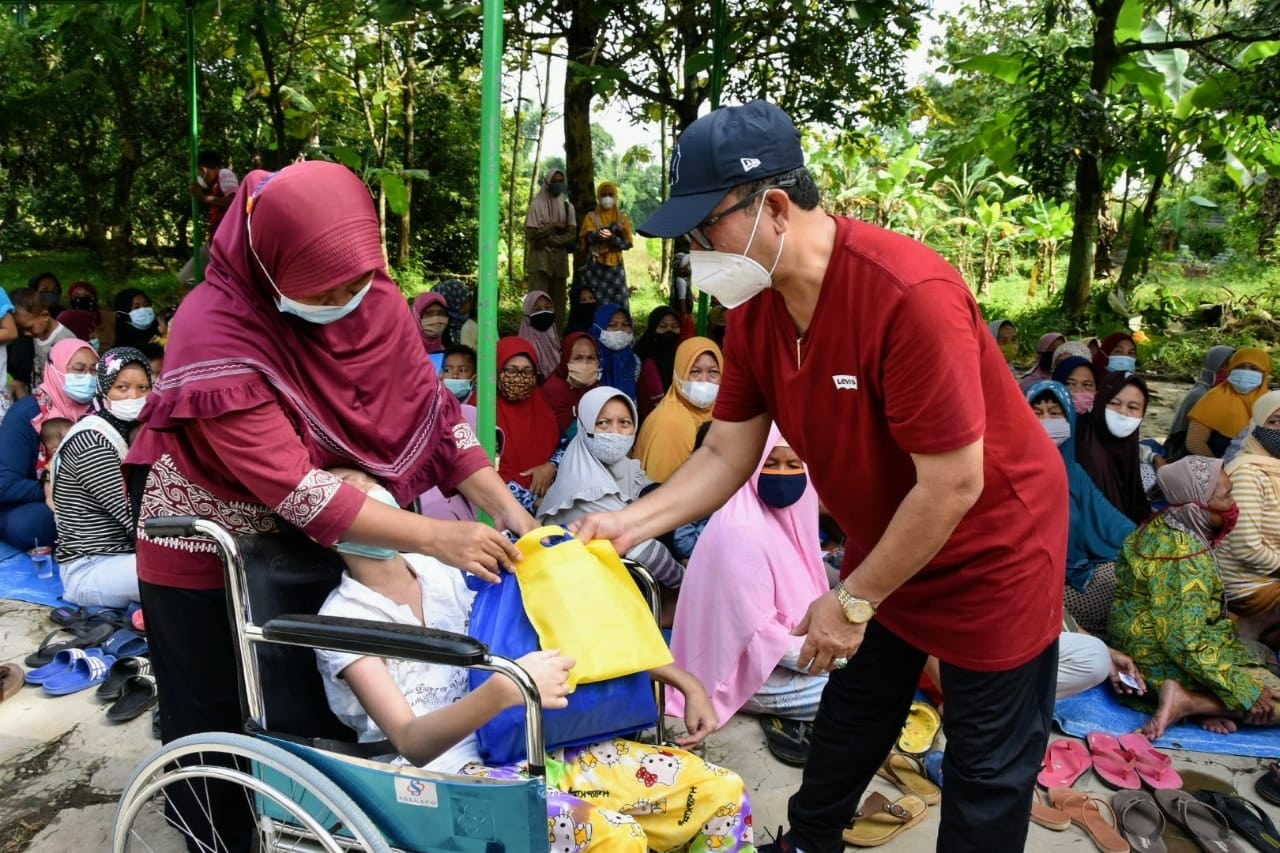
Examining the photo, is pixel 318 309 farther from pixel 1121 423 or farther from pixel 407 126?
pixel 407 126

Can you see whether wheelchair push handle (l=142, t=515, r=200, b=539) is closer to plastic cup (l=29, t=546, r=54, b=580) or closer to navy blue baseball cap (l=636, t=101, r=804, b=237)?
navy blue baseball cap (l=636, t=101, r=804, b=237)

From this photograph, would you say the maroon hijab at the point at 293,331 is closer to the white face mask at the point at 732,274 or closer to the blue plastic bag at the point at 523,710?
the blue plastic bag at the point at 523,710

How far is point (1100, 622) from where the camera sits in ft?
12.6

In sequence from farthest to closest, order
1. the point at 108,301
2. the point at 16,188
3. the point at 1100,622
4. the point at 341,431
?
the point at 16,188 < the point at 108,301 < the point at 1100,622 < the point at 341,431

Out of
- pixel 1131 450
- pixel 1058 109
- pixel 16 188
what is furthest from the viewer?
pixel 16 188

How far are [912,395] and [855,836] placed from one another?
1593 mm

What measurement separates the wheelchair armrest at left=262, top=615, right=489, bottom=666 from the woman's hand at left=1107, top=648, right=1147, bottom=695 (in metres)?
2.82

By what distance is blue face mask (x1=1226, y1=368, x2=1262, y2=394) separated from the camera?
5.01 meters

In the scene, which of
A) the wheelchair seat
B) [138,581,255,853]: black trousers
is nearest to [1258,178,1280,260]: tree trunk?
the wheelchair seat

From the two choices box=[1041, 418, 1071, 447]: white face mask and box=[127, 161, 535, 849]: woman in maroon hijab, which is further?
box=[1041, 418, 1071, 447]: white face mask

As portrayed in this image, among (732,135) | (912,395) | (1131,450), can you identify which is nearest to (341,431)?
(732,135)

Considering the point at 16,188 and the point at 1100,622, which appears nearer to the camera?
the point at 1100,622

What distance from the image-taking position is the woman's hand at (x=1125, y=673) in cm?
335

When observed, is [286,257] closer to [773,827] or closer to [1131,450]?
[773,827]
